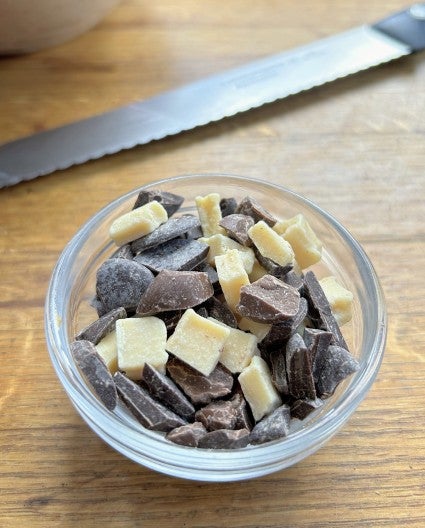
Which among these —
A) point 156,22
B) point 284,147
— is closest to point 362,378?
point 284,147

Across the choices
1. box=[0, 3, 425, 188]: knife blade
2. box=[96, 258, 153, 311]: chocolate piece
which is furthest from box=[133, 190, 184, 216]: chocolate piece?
box=[0, 3, 425, 188]: knife blade

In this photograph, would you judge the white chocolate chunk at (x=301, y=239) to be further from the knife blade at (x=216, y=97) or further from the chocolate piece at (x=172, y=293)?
the knife blade at (x=216, y=97)

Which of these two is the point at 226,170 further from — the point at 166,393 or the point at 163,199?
the point at 166,393

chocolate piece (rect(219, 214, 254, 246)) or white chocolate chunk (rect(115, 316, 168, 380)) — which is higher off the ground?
chocolate piece (rect(219, 214, 254, 246))

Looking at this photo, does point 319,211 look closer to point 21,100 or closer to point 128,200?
point 128,200

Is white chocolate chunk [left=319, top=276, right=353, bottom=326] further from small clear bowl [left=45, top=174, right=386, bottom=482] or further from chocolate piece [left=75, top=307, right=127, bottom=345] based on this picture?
chocolate piece [left=75, top=307, right=127, bottom=345]
